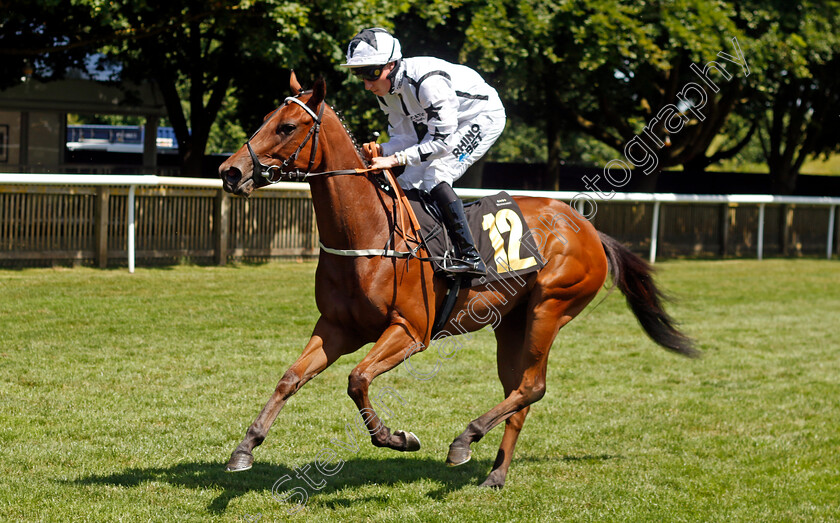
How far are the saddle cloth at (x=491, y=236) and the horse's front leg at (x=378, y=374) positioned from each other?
1.68 feet

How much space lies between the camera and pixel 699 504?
4625 millimetres

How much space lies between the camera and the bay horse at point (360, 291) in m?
4.02

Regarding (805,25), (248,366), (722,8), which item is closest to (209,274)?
(248,366)

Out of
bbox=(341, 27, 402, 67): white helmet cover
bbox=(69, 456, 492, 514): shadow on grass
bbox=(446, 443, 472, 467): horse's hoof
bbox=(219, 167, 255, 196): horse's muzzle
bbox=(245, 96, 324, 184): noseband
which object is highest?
bbox=(341, 27, 402, 67): white helmet cover

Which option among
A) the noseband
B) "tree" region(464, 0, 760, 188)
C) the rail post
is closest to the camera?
the noseband

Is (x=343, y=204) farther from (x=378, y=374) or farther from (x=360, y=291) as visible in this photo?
(x=378, y=374)

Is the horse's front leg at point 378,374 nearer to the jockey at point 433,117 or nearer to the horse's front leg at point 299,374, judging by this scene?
the horse's front leg at point 299,374

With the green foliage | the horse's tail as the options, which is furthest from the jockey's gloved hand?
the green foliage

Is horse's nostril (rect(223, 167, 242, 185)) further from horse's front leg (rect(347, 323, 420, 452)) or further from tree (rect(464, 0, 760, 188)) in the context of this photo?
tree (rect(464, 0, 760, 188))

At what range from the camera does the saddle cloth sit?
4633mm

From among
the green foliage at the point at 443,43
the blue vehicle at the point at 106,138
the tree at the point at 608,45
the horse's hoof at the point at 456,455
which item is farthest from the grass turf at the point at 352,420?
the blue vehicle at the point at 106,138

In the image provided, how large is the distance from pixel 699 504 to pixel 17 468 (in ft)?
11.9

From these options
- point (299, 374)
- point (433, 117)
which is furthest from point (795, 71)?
point (299, 374)

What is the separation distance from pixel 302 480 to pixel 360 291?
1.16m
